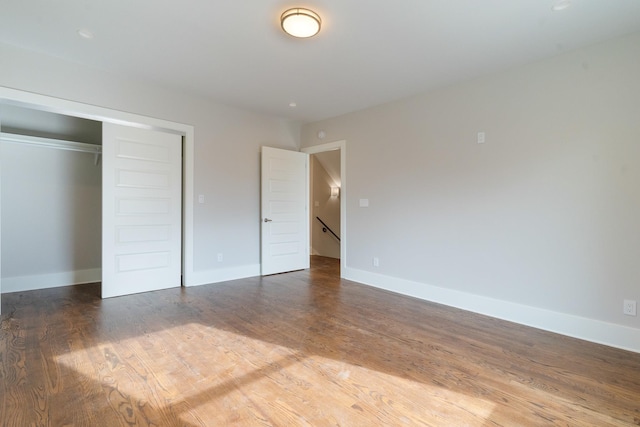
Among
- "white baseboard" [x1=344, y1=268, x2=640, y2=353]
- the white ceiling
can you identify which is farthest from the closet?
"white baseboard" [x1=344, y1=268, x2=640, y2=353]

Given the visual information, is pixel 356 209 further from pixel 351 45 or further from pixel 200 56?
pixel 200 56

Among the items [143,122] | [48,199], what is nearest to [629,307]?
[143,122]

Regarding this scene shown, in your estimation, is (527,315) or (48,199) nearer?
(527,315)

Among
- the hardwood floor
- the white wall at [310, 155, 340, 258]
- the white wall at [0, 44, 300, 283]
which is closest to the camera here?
the hardwood floor

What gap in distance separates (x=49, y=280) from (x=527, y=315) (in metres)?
5.83

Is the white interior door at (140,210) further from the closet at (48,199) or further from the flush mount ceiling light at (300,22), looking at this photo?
the flush mount ceiling light at (300,22)

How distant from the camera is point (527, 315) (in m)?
2.91

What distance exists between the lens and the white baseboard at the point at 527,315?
2438 millimetres

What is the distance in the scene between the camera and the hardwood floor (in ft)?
5.18

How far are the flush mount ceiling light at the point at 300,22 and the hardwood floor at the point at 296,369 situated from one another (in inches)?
98.5

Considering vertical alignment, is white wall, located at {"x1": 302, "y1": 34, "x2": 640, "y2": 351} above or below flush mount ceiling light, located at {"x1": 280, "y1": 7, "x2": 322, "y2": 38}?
below

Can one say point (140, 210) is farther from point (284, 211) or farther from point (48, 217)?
point (284, 211)

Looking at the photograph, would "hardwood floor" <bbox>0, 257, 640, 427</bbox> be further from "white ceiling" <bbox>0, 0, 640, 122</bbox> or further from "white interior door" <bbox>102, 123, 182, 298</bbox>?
"white ceiling" <bbox>0, 0, 640, 122</bbox>

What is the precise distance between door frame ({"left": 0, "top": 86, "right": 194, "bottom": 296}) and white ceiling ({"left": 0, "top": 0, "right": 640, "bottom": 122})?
0.46 m
